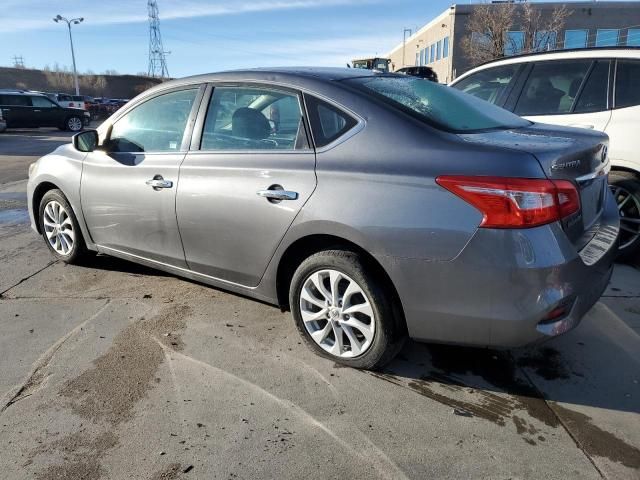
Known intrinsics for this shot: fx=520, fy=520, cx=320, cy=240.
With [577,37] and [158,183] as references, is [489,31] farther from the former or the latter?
[158,183]

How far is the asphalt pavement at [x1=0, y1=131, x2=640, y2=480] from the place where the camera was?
2281 millimetres

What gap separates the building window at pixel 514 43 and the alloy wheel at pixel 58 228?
1322 inches

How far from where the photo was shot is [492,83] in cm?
556

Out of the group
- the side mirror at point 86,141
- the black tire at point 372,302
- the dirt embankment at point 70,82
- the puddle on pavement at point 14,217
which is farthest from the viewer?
the dirt embankment at point 70,82

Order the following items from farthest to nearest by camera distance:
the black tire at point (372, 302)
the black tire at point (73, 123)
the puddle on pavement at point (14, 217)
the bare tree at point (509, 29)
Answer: the bare tree at point (509, 29)
the black tire at point (73, 123)
the puddle on pavement at point (14, 217)
the black tire at point (372, 302)

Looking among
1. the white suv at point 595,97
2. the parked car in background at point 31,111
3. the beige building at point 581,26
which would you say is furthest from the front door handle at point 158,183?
the beige building at point 581,26

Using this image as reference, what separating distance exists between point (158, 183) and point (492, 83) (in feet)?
12.4

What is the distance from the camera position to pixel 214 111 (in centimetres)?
353

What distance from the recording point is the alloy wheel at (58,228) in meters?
4.63

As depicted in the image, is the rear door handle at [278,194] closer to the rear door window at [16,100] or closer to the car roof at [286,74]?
the car roof at [286,74]

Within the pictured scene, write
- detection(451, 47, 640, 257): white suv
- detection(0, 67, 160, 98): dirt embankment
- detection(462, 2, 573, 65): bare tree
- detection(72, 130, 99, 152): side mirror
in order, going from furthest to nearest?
1. detection(0, 67, 160, 98): dirt embankment
2. detection(462, 2, 573, 65): bare tree
3. detection(451, 47, 640, 257): white suv
4. detection(72, 130, 99, 152): side mirror

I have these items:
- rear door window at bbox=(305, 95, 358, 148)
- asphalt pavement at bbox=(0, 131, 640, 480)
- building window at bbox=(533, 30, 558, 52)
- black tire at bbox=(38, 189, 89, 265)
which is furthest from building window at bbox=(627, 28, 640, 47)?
black tire at bbox=(38, 189, 89, 265)

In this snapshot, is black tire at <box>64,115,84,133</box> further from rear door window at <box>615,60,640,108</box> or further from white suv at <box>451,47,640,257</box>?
rear door window at <box>615,60,640,108</box>

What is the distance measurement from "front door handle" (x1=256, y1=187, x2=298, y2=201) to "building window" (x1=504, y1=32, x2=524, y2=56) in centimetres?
3418
